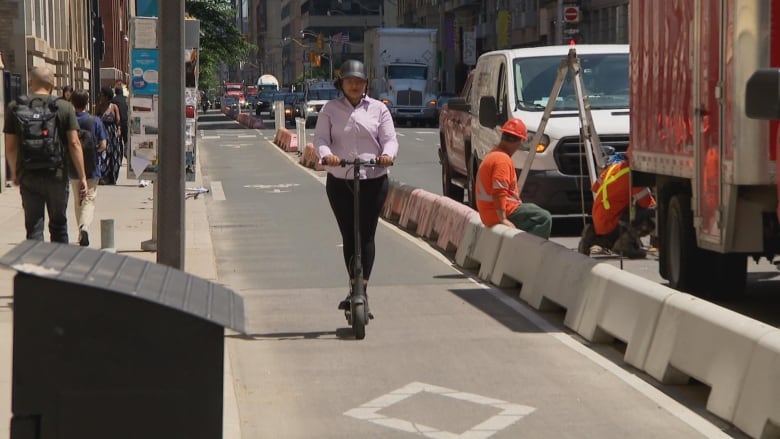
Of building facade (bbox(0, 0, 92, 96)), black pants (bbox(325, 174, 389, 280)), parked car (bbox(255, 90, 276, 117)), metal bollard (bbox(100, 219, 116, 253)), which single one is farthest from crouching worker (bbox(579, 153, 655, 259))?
parked car (bbox(255, 90, 276, 117))

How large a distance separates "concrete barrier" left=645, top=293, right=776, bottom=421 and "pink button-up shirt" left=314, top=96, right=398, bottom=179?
2.63 metres

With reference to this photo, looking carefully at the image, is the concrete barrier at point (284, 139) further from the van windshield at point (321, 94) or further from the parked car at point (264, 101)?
the parked car at point (264, 101)

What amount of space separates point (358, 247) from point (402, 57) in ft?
Answer: 197

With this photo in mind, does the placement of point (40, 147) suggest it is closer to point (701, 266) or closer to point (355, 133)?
point (355, 133)

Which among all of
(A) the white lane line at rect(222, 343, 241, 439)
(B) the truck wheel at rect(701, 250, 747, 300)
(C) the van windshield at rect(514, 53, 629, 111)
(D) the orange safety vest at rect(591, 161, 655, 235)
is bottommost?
(A) the white lane line at rect(222, 343, 241, 439)

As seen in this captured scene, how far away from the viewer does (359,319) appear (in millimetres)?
10117

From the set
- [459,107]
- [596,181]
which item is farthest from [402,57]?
[596,181]

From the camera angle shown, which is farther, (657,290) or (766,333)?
(657,290)

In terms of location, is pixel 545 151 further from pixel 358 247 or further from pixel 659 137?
pixel 358 247

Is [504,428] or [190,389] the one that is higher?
[190,389]

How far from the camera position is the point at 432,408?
26.1 ft

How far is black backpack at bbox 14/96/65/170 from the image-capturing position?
12.1 m

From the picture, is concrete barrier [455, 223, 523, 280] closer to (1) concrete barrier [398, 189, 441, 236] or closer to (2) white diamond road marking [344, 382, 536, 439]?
(1) concrete barrier [398, 189, 441, 236]

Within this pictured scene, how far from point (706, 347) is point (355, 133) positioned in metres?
3.45
